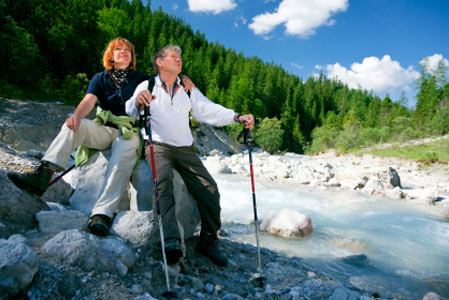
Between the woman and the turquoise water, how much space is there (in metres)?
3.31

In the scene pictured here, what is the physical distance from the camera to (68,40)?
24.9 metres

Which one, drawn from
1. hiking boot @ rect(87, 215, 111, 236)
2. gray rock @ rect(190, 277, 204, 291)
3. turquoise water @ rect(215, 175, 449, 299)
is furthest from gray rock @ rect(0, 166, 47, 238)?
turquoise water @ rect(215, 175, 449, 299)

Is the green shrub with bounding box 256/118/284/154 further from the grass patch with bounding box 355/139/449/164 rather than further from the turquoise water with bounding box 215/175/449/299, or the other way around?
the turquoise water with bounding box 215/175/449/299

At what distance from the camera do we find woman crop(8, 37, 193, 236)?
3002 mm

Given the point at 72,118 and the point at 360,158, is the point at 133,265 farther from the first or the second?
the point at 360,158

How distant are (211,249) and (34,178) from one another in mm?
2299

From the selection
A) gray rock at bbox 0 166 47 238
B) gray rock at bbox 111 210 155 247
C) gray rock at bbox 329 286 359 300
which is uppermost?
gray rock at bbox 0 166 47 238

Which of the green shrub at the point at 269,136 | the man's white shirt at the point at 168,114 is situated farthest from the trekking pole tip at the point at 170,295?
the green shrub at the point at 269,136

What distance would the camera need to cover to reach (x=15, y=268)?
1694 mm

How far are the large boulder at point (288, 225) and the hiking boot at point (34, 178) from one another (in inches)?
183

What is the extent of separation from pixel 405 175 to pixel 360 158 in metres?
13.7

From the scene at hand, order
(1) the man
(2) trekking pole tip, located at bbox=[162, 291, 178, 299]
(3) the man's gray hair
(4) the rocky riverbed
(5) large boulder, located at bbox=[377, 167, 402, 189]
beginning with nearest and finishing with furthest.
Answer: (4) the rocky riverbed < (2) trekking pole tip, located at bbox=[162, 291, 178, 299] < (1) the man < (3) the man's gray hair < (5) large boulder, located at bbox=[377, 167, 402, 189]

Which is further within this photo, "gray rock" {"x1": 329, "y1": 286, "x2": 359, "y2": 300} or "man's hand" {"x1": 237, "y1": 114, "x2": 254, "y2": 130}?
"man's hand" {"x1": 237, "y1": 114, "x2": 254, "y2": 130}

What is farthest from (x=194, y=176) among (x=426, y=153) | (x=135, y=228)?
(x=426, y=153)
